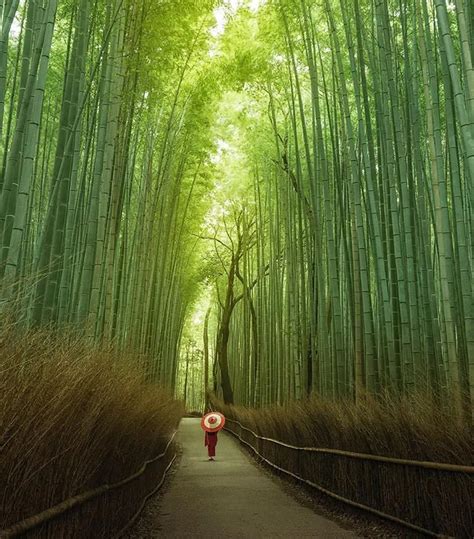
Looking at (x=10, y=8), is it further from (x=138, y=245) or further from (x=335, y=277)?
(x=138, y=245)

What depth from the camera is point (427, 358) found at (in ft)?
14.4

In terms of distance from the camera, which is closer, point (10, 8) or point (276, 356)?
point (10, 8)

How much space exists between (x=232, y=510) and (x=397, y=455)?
157cm

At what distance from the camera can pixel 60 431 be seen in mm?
1956

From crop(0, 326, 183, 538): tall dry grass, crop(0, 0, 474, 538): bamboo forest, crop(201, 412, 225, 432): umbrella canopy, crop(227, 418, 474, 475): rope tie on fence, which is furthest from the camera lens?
crop(201, 412, 225, 432): umbrella canopy

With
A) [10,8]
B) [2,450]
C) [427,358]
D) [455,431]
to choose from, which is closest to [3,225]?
[10,8]

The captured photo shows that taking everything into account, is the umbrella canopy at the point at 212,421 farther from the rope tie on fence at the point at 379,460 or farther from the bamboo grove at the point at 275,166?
the rope tie on fence at the point at 379,460

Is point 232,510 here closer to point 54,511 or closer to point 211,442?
point 54,511

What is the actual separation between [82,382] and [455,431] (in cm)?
169

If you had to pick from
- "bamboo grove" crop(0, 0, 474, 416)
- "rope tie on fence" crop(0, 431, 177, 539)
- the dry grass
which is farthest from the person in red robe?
"rope tie on fence" crop(0, 431, 177, 539)

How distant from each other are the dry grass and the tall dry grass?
1560 mm

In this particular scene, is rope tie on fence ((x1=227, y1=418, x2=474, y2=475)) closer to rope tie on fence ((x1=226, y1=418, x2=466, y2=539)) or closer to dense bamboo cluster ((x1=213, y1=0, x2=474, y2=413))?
rope tie on fence ((x1=226, y1=418, x2=466, y2=539))

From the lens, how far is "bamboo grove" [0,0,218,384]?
3.11 meters

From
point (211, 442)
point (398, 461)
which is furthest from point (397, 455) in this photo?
point (211, 442)
